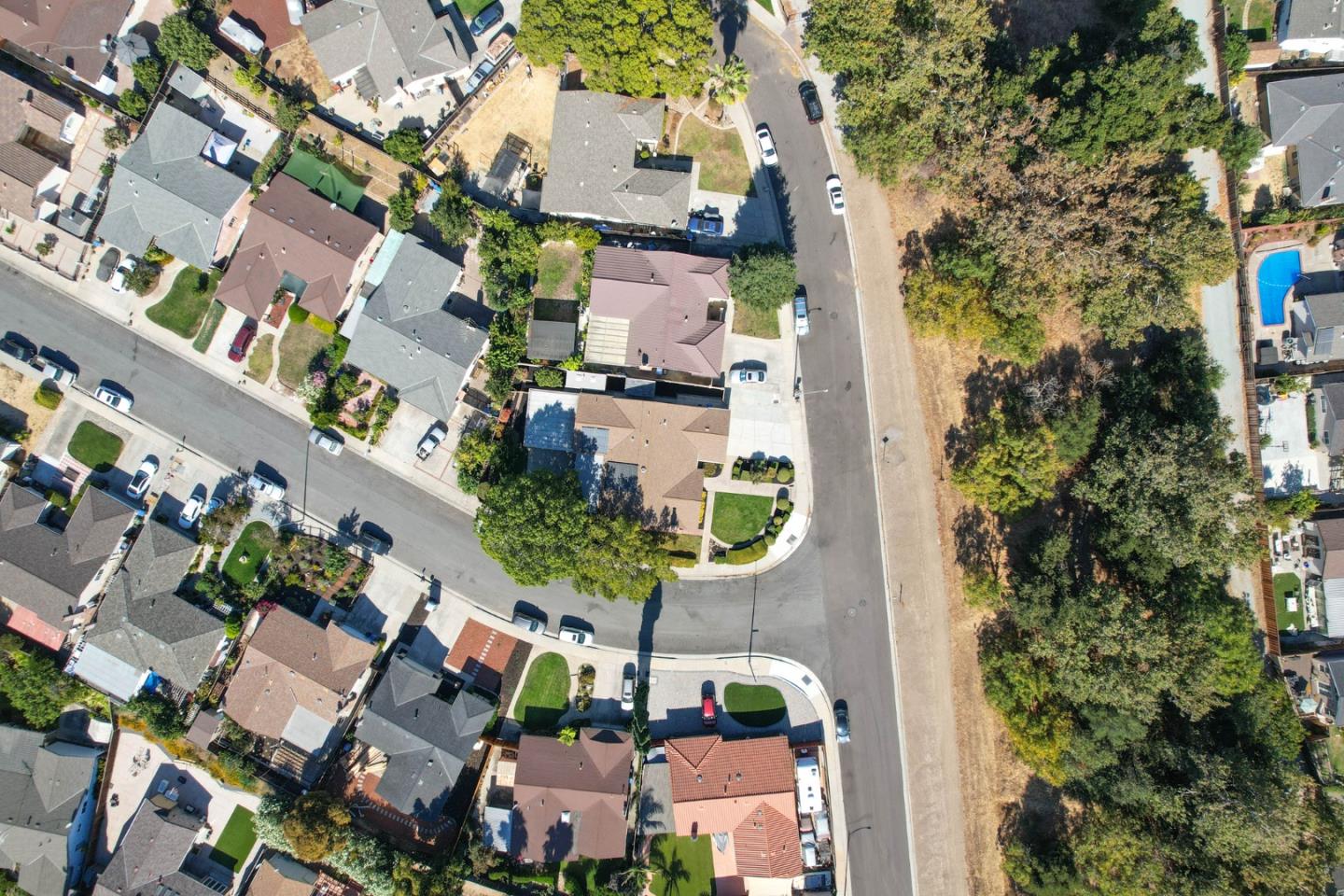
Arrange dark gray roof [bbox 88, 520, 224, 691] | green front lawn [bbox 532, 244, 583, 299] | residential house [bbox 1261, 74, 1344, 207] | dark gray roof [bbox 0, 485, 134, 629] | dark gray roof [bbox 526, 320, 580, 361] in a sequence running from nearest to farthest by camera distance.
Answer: residential house [bbox 1261, 74, 1344, 207]
dark gray roof [bbox 0, 485, 134, 629]
dark gray roof [bbox 88, 520, 224, 691]
dark gray roof [bbox 526, 320, 580, 361]
green front lawn [bbox 532, 244, 583, 299]

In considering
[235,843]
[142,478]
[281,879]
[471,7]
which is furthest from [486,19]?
[281,879]

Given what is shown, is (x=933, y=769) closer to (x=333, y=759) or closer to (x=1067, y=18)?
(x=333, y=759)

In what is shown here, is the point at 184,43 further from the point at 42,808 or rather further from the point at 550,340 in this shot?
the point at 42,808

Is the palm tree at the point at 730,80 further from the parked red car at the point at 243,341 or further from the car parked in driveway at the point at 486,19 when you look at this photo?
the parked red car at the point at 243,341

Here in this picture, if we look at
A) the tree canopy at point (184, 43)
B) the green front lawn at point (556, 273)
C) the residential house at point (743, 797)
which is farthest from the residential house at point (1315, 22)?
the tree canopy at point (184, 43)

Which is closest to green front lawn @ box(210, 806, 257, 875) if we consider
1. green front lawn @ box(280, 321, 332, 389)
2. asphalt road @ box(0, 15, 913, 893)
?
asphalt road @ box(0, 15, 913, 893)

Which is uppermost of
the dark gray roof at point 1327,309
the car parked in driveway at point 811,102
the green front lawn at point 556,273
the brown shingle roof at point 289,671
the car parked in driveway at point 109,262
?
the car parked in driveway at point 811,102

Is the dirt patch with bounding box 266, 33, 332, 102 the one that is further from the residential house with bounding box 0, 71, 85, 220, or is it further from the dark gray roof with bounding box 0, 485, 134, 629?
the dark gray roof with bounding box 0, 485, 134, 629
